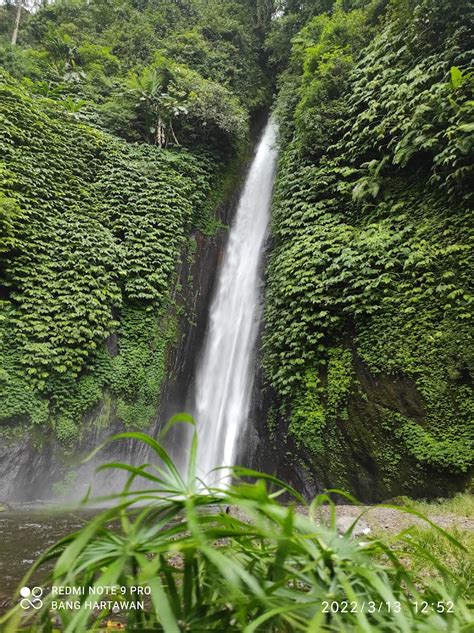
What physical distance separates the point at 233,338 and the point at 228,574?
873 cm

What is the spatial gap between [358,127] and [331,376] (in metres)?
5.70

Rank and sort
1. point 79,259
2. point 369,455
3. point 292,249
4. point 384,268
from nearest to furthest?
point 369,455 < point 384,268 < point 292,249 < point 79,259

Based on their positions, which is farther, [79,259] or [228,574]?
[79,259]

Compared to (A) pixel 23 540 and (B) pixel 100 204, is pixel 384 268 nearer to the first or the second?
(A) pixel 23 540

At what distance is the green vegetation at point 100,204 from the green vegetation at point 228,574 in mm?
7044

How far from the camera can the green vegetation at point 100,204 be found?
6.99 meters


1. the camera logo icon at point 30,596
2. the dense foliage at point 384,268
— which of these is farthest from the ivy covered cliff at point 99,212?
the camera logo icon at point 30,596

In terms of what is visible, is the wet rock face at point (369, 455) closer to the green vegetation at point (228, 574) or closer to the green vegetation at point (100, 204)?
the green vegetation at point (100, 204)

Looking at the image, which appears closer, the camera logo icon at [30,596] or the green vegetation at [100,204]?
the camera logo icon at [30,596]

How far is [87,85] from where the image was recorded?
11062 mm

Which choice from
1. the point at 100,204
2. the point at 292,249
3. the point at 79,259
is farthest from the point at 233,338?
the point at 100,204

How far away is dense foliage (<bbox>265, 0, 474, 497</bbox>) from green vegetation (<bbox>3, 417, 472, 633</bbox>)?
516 centimetres

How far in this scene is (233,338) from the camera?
9.31 metres

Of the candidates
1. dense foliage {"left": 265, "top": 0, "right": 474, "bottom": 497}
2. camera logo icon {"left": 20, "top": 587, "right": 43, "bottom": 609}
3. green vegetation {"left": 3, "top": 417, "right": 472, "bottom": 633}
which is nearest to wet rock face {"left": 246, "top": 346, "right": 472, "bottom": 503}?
dense foliage {"left": 265, "top": 0, "right": 474, "bottom": 497}
